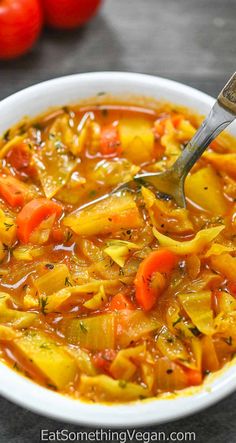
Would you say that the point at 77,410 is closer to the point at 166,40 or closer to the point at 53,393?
the point at 53,393

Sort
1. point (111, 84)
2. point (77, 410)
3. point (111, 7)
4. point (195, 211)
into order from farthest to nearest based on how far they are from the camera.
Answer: point (111, 7) < point (111, 84) < point (195, 211) < point (77, 410)

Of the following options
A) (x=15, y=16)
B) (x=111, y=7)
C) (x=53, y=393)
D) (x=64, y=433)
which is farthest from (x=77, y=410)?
(x=111, y=7)

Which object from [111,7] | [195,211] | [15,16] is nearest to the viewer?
[195,211]

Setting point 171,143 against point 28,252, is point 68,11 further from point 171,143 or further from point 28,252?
point 28,252

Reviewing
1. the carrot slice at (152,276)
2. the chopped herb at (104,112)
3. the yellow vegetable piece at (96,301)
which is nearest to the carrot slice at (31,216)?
the yellow vegetable piece at (96,301)

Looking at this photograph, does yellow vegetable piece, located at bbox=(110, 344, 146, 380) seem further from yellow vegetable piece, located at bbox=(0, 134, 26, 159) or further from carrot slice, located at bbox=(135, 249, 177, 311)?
yellow vegetable piece, located at bbox=(0, 134, 26, 159)

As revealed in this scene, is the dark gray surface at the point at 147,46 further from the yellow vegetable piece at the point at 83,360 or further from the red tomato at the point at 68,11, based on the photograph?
the yellow vegetable piece at the point at 83,360
